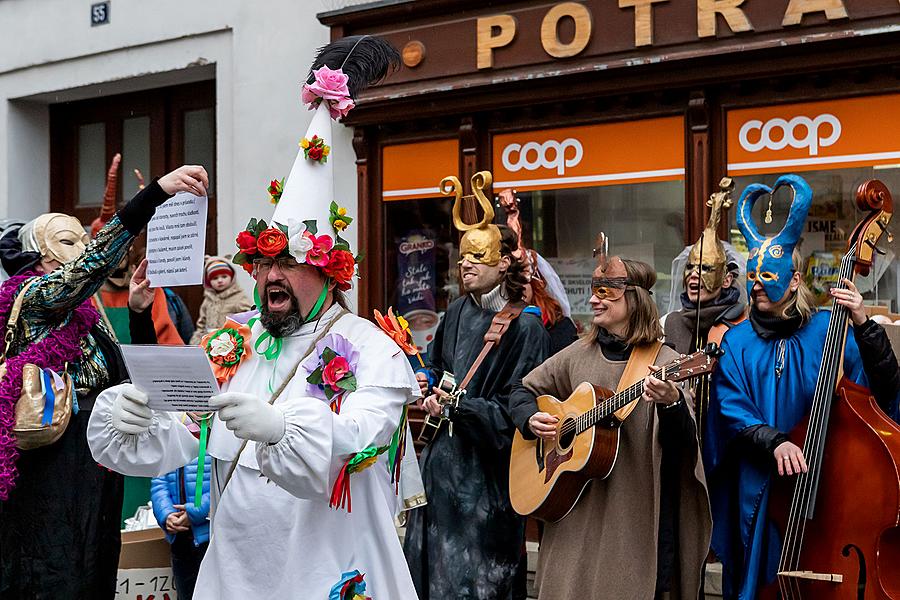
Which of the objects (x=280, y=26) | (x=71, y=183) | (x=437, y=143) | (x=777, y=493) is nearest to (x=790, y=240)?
(x=777, y=493)

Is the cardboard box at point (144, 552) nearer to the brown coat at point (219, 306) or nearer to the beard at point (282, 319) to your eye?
the beard at point (282, 319)

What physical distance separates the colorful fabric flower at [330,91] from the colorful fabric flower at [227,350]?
0.82m

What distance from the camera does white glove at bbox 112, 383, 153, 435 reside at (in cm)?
344

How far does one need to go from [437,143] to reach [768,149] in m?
2.51

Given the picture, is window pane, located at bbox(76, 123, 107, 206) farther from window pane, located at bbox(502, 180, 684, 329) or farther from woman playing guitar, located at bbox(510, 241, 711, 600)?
woman playing guitar, located at bbox(510, 241, 711, 600)

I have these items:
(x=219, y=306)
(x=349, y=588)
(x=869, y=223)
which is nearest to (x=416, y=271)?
(x=219, y=306)

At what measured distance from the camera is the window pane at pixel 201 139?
10.5 metres

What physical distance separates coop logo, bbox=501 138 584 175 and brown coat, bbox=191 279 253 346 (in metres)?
2.18

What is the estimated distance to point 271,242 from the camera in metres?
3.79

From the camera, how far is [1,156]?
450 inches

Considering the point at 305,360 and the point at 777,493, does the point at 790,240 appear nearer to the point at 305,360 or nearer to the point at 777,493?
the point at 777,493

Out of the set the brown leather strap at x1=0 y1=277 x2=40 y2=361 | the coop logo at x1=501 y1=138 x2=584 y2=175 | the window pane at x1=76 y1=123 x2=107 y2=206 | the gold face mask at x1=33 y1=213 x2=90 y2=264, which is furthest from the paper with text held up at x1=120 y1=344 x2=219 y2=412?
the window pane at x1=76 y1=123 x2=107 y2=206

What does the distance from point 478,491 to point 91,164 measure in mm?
7143

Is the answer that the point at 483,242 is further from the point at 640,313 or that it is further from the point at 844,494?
the point at 844,494
